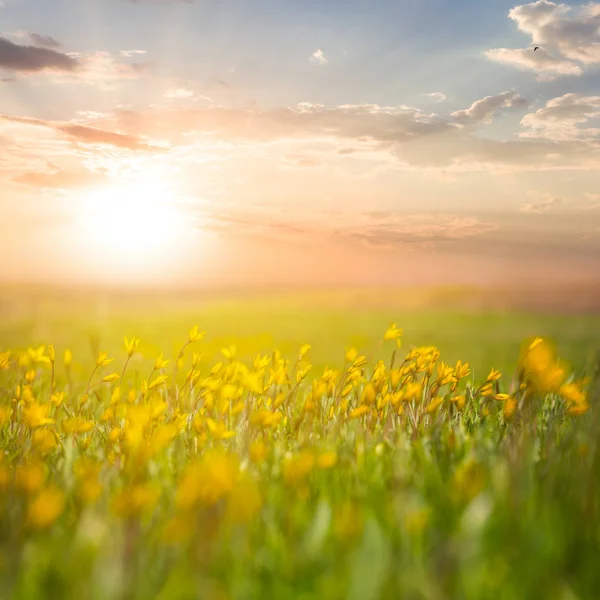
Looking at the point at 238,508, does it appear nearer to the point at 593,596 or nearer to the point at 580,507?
the point at 593,596

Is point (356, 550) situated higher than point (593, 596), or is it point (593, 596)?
point (356, 550)

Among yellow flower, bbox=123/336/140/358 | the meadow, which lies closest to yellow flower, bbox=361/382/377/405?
the meadow

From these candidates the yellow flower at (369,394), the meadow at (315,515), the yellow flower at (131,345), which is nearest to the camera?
the meadow at (315,515)

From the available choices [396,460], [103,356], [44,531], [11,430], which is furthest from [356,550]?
[11,430]

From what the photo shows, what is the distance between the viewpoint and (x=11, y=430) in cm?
539

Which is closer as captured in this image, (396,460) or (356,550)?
(356,550)

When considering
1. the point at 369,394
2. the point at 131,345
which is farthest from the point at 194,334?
the point at 369,394

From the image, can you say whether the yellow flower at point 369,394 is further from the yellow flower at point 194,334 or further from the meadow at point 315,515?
the yellow flower at point 194,334

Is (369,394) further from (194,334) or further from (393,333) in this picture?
(194,334)

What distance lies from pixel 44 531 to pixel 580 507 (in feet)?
8.40

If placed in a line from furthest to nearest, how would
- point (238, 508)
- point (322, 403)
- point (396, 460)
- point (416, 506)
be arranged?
point (322, 403)
point (396, 460)
point (416, 506)
point (238, 508)

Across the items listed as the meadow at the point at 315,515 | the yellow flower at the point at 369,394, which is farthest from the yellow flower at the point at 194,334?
the yellow flower at the point at 369,394

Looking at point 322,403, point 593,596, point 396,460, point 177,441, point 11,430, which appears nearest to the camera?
point 593,596

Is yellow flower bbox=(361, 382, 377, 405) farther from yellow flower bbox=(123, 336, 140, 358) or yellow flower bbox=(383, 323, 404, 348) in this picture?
yellow flower bbox=(123, 336, 140, 358)
